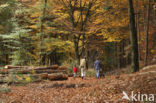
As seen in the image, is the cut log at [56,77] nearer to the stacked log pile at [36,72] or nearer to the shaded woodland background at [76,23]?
the stacked log pile at [36,72]

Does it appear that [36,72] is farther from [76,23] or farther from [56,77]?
[76,23]

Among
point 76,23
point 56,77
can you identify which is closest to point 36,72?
point 56,77

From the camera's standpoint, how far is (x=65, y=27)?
18.2 m

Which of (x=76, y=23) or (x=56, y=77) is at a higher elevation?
(x=76, y=23)

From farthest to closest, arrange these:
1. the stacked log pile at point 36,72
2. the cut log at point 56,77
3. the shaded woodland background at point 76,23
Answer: the shaded woodland background at point 76,23 < the cut log at point 56,77 < the stacked log pile at point 36,72

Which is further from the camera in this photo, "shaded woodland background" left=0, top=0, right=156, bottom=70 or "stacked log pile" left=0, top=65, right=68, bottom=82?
"shaded woodland background" left=0, top=0, right=156, bottom=70

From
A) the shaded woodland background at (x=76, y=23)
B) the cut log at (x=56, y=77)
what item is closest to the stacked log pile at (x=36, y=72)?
the cut log at (x=56, y=77)

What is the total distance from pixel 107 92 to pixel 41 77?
319 inches

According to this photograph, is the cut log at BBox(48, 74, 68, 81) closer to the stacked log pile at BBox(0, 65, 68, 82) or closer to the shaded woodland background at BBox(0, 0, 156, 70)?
the stacked log pile at BBox(0, 65, 68, 82)

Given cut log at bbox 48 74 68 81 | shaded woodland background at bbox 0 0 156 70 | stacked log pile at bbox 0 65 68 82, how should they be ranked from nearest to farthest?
stacked log pile at bbox 0 65 68 82 → cut log at bbox 48 74 68 81 → shaded woodland background at bbox 0 0 156 70

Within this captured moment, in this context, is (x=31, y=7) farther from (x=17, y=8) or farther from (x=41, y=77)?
(x=41, y=77)

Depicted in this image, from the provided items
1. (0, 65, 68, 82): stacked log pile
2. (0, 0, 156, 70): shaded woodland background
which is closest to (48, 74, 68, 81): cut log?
(0, 65, 68, 82): stacked log pile

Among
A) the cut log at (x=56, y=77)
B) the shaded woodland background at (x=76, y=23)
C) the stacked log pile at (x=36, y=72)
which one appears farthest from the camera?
the shaded woodland background at (x=76, y=23)

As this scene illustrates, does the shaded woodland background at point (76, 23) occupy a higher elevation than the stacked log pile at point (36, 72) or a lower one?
higher
